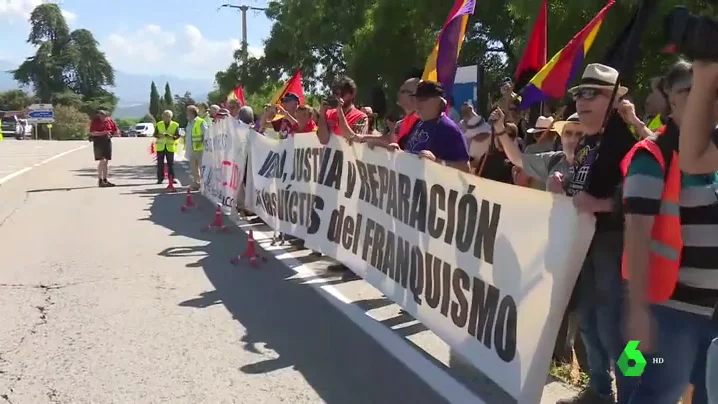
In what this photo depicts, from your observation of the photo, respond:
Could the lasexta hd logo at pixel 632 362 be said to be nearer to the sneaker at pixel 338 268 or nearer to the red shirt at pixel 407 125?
the red shirt at pixel 407 125

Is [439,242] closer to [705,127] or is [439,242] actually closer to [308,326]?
[308,326]

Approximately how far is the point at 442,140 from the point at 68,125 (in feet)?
251

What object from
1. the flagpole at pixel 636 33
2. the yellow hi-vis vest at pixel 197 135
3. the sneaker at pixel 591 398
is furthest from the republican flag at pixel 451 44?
the yellow hi-vis vest at pixel 197 135

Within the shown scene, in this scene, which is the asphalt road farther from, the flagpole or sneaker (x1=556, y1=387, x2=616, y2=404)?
the flagpole

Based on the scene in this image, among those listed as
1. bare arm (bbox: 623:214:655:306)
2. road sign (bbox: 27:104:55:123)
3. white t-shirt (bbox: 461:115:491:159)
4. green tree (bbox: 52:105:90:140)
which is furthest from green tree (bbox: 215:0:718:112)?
road sign (bbox: 27:104:55:123)

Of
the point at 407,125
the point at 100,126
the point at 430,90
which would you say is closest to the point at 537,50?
the point at 407,125

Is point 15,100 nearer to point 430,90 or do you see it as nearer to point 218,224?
point 218,224

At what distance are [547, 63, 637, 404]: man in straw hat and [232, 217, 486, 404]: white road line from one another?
0.74m

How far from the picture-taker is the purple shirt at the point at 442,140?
5.59 metres

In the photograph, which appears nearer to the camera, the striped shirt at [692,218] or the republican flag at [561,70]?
the striped shirt at [692,218]

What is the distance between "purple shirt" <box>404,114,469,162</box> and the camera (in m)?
5.59

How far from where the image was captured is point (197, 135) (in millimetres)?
15828

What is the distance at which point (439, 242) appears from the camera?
16.3 ft

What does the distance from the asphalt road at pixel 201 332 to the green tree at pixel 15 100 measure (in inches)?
3916
